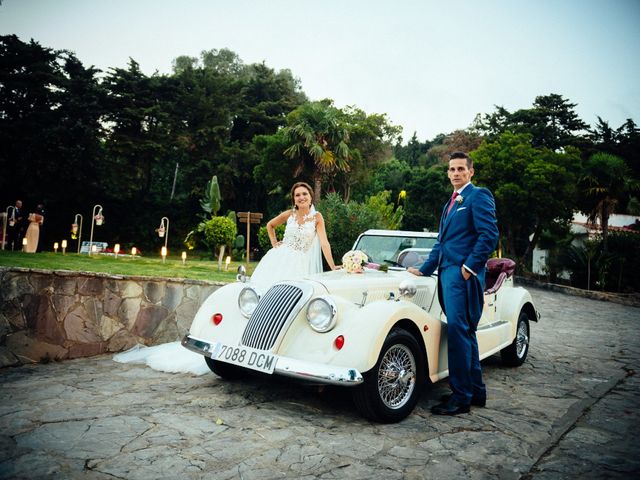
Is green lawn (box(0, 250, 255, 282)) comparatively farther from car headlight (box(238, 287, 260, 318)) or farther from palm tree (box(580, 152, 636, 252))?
palm tree (box(580, 152, 636, 252))

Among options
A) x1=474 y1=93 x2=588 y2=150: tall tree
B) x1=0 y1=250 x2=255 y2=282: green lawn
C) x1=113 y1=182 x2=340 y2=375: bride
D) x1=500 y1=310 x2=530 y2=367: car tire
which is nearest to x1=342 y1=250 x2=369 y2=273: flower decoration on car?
x1=113 y1=182 x2=340 y2=375: bride

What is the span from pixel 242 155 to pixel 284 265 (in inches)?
1116

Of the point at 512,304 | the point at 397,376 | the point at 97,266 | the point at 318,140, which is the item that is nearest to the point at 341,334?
the point at 397,376

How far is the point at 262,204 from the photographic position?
35.1 m

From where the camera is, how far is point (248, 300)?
13.6 ft

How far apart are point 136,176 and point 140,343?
986 inches

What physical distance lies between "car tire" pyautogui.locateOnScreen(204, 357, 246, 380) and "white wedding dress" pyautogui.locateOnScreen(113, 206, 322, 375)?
762 mm

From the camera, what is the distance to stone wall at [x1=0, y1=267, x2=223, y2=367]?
5238 millimetres

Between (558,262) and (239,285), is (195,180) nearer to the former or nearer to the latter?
(558,262)

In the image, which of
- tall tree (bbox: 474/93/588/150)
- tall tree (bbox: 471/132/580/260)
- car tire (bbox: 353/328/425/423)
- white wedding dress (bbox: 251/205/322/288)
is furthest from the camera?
tall tree (bbox: 474/93/588/150)

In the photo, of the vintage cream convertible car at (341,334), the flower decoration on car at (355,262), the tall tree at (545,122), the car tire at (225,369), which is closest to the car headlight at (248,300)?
the vintage cream convertible car at (341,334)

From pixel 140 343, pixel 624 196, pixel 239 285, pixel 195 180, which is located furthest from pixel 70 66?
pixel 624 196

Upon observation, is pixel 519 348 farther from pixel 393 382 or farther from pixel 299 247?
pixel 299 247

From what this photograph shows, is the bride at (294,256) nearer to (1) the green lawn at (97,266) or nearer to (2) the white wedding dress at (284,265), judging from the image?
(2) the white wedding dress at (284,265)
